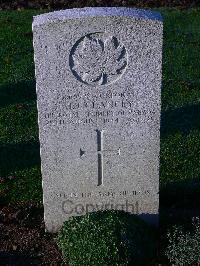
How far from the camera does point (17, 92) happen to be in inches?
389

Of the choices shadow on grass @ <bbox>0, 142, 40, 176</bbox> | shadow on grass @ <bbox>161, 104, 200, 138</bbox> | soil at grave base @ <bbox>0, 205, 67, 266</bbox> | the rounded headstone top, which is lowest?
soil at grave base @ <bbox>0, 205, 67, 266</bbox>

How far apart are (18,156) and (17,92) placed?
208 centimetres

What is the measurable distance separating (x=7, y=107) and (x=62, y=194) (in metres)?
3.39

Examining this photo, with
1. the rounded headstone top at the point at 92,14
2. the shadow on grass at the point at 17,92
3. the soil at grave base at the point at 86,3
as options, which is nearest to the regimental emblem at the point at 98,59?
the rounded headstone top at the point at 92,14

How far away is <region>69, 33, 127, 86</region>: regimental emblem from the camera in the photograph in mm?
5648

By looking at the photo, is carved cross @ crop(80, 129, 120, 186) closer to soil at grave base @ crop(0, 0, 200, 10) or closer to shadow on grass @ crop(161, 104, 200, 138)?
shadow on grass @ crop(161, 104, 200, 138)

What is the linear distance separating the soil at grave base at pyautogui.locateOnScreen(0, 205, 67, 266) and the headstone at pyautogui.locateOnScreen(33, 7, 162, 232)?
21 cm

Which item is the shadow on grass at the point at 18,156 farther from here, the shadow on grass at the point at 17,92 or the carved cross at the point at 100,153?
the carved cross at the point at 100,153

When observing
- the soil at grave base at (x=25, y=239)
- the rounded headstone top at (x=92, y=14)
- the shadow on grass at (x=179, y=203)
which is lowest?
the soil at grave base at (x=25, y=239)

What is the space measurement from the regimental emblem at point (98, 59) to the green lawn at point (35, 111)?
2010 mm

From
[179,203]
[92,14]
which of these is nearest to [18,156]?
[179,203]

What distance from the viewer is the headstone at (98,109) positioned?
18.4 ft

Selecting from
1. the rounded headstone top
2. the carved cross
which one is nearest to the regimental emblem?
the rounded headstone top

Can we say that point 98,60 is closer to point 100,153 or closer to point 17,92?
point 100,153
